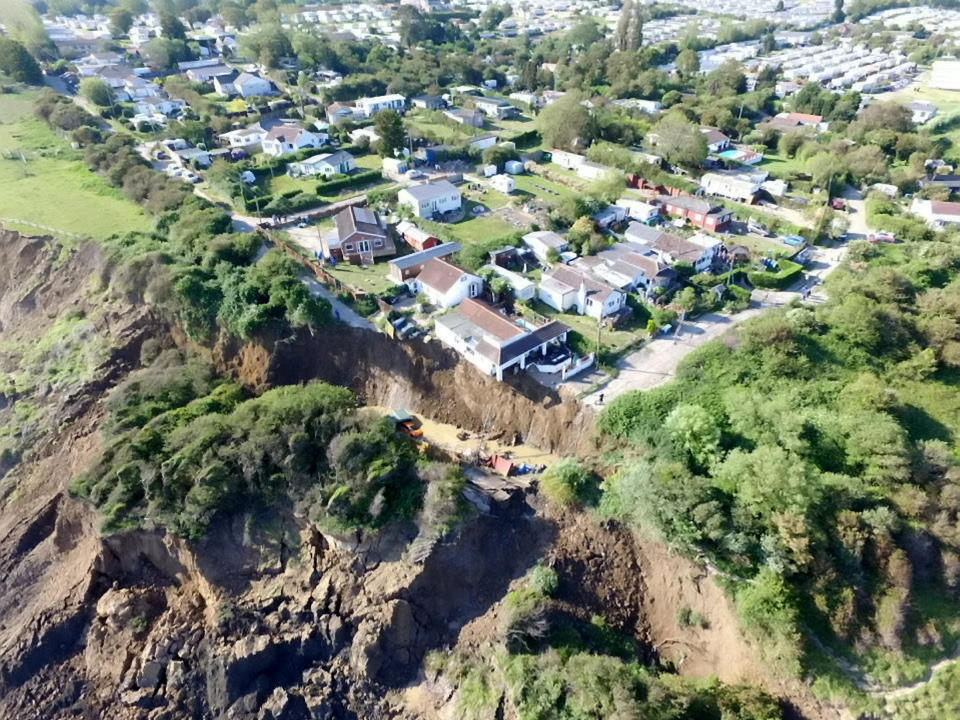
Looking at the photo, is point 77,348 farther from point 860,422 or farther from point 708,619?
point 860,422

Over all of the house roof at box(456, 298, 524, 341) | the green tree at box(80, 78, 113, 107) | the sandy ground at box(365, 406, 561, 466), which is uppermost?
the green tree at box(80, 78, 113, 107)

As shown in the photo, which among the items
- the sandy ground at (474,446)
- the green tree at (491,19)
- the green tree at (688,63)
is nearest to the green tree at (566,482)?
the sandy ground at (474,446)

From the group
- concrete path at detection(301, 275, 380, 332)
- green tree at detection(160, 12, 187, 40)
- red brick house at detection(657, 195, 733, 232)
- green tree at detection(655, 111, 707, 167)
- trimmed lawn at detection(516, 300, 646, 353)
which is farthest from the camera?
green tree at detection(160, 12, 187, 40)

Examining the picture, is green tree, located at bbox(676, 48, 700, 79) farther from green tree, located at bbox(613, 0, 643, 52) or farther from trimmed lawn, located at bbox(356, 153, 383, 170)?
trimmed lawn, located at bbox(356, 153, 383, 170)

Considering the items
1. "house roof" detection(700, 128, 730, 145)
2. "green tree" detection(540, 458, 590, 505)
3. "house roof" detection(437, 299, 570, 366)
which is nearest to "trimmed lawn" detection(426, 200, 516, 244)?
"house roof" detection(437, 299, 570, 366)

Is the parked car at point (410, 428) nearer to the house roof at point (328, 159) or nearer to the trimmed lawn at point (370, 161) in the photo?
the house roof at point (328, 159)
